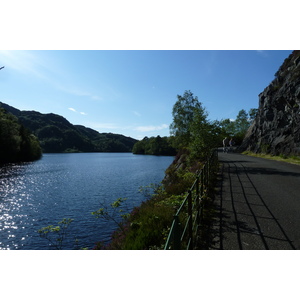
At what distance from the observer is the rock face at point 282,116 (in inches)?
897

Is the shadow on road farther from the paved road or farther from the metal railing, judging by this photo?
the metal railing

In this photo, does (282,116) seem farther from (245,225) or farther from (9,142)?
(9,142)

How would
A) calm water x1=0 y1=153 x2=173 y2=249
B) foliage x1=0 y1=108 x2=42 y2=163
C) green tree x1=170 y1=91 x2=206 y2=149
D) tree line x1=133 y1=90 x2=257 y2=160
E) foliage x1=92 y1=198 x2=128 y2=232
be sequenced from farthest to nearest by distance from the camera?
foliage x1=0 y1=108 x2=42 y2=163, green tree x1=170 y1=91 x2=206 y2=149, tree line x1=133 y1=90 x2=257 y2=160, calm water x1=0 y1=153 x2=173 y2=249, foliage x1=92 y1=198 x2=128 y2=232

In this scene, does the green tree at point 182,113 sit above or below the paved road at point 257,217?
above

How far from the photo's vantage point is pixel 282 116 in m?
26.8

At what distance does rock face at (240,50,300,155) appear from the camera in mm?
22781

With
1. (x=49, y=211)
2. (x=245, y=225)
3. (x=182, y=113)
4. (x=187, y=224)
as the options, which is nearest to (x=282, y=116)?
(x=182, y=113)

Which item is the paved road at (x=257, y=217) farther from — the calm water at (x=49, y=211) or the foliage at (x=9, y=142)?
the foliage at (x=9, y=142)

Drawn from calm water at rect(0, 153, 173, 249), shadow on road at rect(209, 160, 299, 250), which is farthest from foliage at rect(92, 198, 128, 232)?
shadow on road at rect(209, 160, 299, 250)

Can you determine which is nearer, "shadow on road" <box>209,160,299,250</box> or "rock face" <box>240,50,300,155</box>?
"shadow on road" <box>209,160,299,250</box>

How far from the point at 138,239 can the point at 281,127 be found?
27.6 meters

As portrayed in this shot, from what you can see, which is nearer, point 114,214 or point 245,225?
point 245,225

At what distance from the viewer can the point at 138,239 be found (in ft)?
18.5

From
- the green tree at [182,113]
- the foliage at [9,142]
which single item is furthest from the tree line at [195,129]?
the foliage at [9,142]
